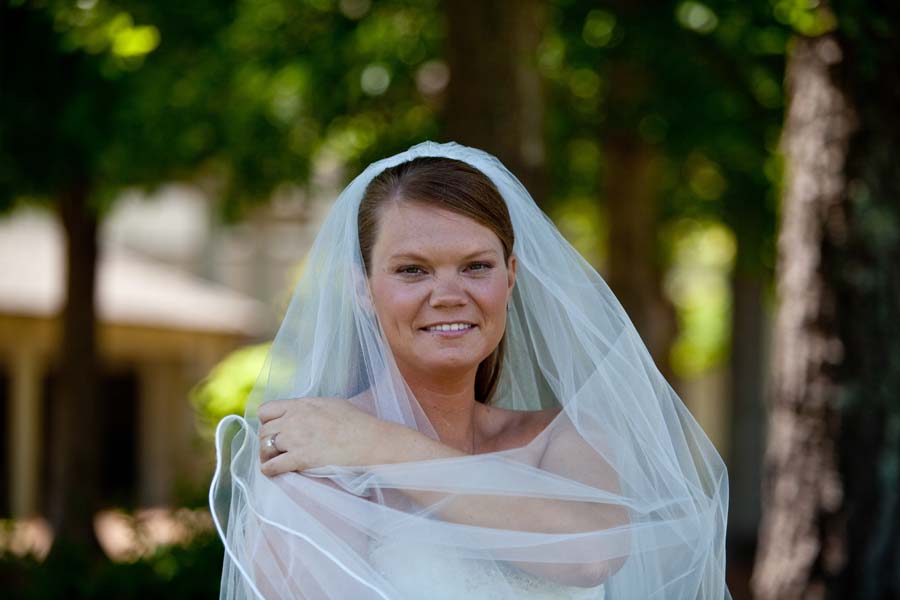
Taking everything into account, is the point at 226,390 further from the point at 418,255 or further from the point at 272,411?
the point at 418,255

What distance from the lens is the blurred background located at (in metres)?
5.89

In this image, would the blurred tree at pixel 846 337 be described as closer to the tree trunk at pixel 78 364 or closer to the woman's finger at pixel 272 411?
the woman's finger at pixel 272 411

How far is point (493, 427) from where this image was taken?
129 inches

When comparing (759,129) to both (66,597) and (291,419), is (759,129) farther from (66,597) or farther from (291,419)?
(291,419)

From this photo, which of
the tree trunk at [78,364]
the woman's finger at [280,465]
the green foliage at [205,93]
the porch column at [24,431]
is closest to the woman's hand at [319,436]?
the woman's finger at [280,465]

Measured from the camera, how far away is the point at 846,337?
589 cm

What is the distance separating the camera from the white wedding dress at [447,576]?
2861 millimetres

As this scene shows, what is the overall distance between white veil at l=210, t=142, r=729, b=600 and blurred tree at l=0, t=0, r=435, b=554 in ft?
20.8

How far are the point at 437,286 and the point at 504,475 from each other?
1.46 feet

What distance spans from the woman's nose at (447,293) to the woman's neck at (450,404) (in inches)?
10.1

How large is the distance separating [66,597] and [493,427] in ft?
15.0

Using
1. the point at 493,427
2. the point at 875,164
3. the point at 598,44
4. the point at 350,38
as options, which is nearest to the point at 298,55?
the point at 350,38

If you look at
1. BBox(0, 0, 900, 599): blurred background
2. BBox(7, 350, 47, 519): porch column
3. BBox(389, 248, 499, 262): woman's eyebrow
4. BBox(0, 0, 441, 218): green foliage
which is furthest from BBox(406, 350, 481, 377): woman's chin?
BBox(7, 350, 47, 519): porch column

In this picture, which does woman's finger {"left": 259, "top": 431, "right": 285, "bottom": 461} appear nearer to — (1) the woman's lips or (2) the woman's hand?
(2) the woman's hand
